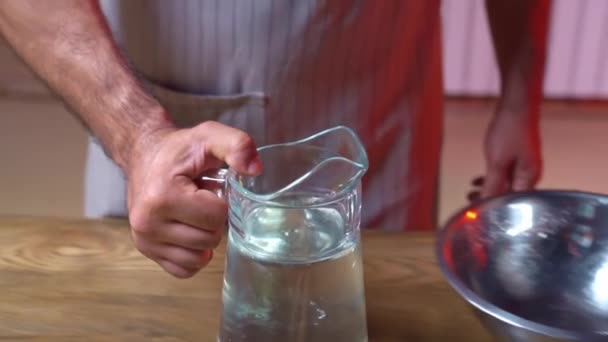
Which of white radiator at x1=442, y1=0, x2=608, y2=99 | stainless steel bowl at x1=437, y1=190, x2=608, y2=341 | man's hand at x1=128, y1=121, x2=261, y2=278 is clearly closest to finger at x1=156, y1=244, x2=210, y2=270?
man's hand at x1=128, y1=121, x2=261, y2=278

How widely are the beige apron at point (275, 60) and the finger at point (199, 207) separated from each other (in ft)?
0.91

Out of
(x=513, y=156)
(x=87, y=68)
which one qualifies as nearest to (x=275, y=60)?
(x=87, y=68)

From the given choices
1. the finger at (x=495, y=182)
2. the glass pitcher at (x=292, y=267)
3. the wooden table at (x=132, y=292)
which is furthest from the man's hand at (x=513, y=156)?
the glass pitcher at (x=292, y=267)

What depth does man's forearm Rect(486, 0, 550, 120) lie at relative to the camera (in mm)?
992

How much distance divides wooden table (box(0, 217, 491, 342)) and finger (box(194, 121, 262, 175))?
149 mm

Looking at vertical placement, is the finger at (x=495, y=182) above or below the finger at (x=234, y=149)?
below

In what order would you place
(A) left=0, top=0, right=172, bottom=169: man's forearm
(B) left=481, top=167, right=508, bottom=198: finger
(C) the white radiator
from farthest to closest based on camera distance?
(C) the white radiator < (B) left=481, top=167, right=508, bottom=198: finger < (A) left=0, top=0, right=172, bottom=169: man's forearm

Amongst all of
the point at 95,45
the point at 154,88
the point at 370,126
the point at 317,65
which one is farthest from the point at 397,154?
the point at 95,45

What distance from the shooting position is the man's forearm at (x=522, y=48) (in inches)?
39.0

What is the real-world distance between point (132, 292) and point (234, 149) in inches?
7.8

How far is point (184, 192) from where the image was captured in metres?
0.60

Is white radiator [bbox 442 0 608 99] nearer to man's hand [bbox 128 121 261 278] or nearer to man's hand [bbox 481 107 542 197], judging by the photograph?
man's hand [bbox 481 107 542 197]

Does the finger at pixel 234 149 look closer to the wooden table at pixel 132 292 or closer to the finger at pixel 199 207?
the finger at pixel 199 207

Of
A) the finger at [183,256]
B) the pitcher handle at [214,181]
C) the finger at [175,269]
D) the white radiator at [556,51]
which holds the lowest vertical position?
the white radiator at [556,51]
